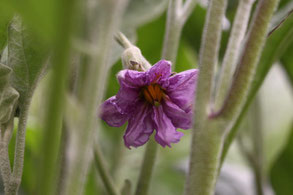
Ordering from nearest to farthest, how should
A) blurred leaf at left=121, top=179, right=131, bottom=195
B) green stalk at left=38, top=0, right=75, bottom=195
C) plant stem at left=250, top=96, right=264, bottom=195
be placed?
green stalk at left=38, top=0, right=75, bottom=195
blurred leaf at left=121, top=179, right=131, bottom=195
plant stem at left=250, top=96, right=264, bottom=195

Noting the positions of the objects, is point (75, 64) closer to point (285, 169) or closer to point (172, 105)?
point (172, 105)

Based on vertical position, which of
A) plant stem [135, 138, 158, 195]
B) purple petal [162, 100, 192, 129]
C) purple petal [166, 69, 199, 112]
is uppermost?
purple petal [166, 69, 199, 112]

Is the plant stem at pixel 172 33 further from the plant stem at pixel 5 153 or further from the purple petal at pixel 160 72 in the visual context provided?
the plant stem at pixel 5 153

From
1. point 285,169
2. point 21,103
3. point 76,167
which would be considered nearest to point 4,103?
point 21,103

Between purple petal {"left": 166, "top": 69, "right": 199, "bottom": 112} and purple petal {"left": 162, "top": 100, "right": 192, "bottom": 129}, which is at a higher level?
purple petal {"left": 166, "top": 69, "right": 199, "bottom": 112}

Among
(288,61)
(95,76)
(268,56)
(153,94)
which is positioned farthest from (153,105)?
(288,61)

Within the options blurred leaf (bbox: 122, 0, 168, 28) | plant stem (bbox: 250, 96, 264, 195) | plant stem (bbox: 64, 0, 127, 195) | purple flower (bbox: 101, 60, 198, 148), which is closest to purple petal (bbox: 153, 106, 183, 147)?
purple flower (bbox: 101, 60, 198, 148)

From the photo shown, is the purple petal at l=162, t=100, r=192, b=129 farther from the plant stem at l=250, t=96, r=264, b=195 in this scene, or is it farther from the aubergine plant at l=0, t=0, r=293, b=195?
the plant stem at l=250, t=96, r=264, b=195

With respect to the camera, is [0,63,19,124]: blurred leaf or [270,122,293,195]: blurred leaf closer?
[0,63,19,124]: blurred leaf
